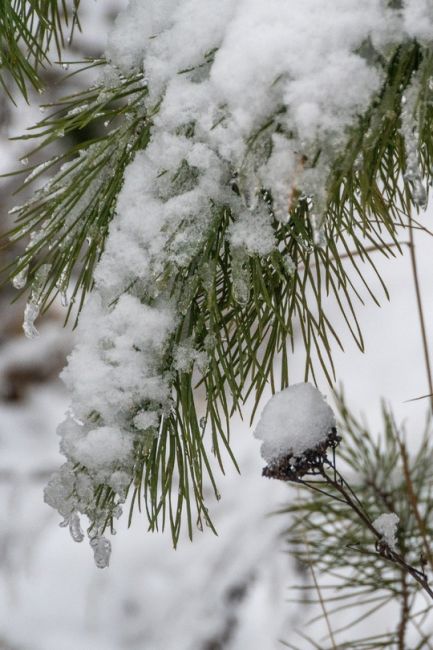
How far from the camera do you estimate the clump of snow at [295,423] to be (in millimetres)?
459

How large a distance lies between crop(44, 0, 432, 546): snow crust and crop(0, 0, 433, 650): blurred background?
1.16 meters

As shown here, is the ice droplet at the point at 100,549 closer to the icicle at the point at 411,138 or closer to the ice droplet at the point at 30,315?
the ice droplet at the point at 30,315

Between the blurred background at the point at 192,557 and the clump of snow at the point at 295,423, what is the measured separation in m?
1.11

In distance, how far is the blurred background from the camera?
1538 millimetres

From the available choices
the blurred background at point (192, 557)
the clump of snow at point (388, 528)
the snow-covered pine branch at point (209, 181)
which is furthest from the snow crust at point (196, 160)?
the blurred background at point (192, 557)

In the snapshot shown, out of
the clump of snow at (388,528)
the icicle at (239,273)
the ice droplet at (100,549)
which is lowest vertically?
the ice droplet at (100,549)

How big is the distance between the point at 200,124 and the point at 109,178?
4.4 inches

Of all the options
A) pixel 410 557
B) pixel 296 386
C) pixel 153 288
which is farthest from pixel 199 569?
pixel 153 288

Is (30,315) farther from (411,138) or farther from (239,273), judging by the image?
(411,138)

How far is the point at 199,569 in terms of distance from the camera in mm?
1591

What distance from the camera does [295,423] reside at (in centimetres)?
46

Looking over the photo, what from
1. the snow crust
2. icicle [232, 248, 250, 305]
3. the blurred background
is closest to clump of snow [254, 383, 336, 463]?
the snow crust

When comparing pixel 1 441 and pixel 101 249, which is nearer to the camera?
pixel 101 249

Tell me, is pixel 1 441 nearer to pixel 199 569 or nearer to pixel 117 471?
pixel 199 569
